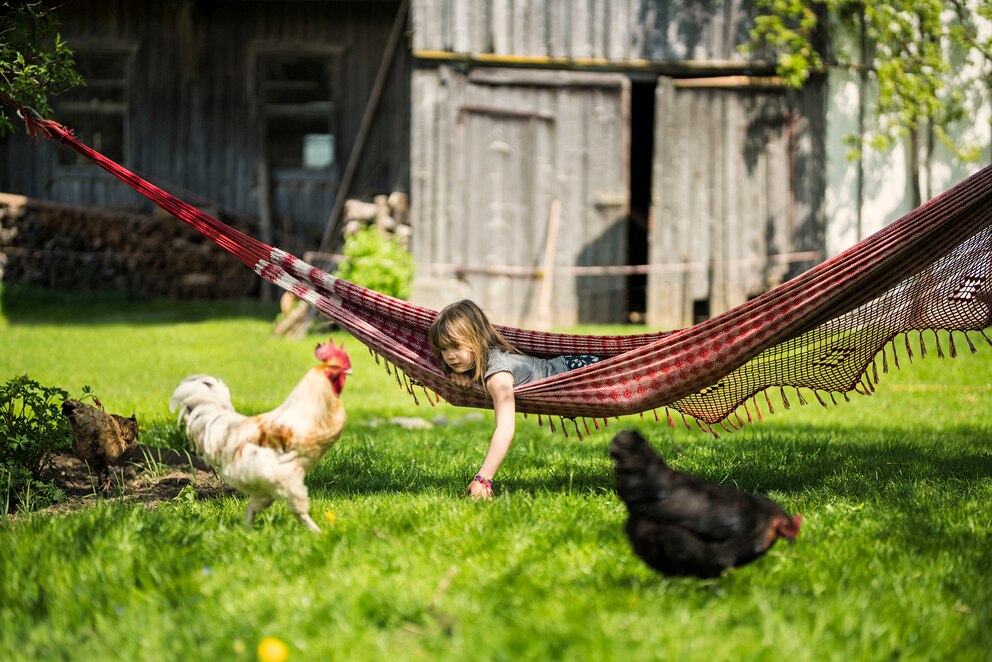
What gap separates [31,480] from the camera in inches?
142

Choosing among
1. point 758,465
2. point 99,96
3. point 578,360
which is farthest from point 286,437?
point 99,96

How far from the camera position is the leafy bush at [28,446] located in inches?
141

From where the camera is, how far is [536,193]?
9.95 meters

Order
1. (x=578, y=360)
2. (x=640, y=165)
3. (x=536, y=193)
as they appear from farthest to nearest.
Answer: (x=640, y=165) < (x=536, y=193) < (x=578, y=360)

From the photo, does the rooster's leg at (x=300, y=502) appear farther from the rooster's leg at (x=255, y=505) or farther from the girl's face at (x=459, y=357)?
the girl's face at (x=459, y=357)

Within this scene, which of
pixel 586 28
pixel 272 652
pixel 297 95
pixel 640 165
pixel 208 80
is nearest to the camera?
pixel 272 652

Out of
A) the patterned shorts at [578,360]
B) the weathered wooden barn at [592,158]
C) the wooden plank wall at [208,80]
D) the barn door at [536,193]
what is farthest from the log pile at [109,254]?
the patterned shorts at [578,360]

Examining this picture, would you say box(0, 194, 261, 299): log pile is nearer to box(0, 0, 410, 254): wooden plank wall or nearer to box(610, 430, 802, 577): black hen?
box(0, 0, 410, 254): wooden plank wall

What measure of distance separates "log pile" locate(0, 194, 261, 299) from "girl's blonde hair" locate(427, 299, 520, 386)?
29.6 ft

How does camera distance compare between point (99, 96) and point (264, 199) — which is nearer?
point (264, 199)

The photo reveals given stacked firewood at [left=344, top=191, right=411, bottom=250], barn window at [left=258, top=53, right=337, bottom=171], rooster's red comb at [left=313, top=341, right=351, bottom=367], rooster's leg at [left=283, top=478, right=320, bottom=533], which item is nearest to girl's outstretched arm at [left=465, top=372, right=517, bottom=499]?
rooster's leg at [left=283, top=478, right=320, bottom=533]

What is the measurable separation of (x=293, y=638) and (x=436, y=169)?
7980mm

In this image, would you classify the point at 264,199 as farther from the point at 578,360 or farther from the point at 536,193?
the point at 578,360

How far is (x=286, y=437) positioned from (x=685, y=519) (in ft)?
3.65
